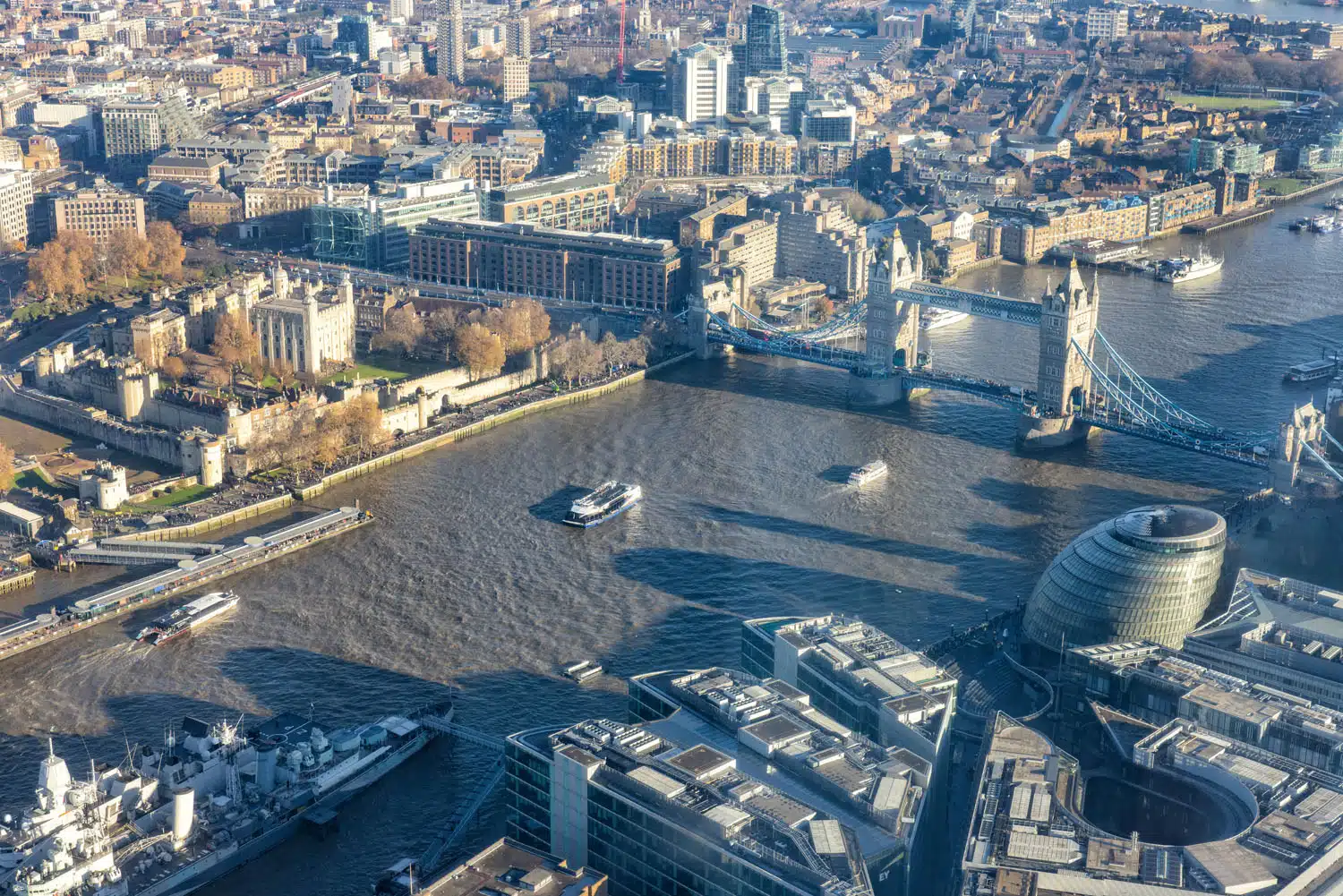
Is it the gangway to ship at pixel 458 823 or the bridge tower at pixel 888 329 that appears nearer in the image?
the gangway to ship at pixel 458 823

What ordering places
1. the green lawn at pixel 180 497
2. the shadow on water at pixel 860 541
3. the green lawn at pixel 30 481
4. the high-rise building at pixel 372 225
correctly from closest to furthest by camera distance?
the shadow on water at pixel 860 541 < the green lawn at pixel 180 497 < the green lawn at pixel 30 481 < the high-rise building at pixel 372 225

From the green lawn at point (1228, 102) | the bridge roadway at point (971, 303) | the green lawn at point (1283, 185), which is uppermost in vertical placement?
the green lawn at point (1228, 102)

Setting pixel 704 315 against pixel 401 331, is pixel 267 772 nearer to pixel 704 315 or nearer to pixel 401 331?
pixel 401 331

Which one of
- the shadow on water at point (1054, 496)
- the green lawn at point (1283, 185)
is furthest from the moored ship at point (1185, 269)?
the shadow on water at point (1054, 496)

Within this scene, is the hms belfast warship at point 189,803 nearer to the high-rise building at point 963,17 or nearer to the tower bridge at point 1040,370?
the tower bridge at point 1040,370

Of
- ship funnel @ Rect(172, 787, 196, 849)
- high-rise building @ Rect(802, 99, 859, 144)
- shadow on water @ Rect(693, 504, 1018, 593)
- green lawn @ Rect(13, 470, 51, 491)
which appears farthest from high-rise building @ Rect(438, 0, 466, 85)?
ship funnel @ Rect(172, 787, 196, 849)

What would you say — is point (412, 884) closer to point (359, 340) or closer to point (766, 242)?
point (359, 340)

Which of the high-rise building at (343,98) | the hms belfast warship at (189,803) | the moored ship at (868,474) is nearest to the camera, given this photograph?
the hms belfast warship at (189,803)
